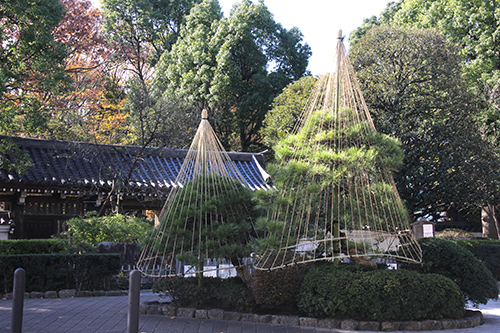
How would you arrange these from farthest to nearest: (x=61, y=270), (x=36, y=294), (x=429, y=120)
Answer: (x=429, y=120) < (x=61, y=270) < (x=36, y=294)

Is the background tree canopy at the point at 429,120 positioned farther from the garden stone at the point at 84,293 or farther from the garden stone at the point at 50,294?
the garden stone at the point at 50,294

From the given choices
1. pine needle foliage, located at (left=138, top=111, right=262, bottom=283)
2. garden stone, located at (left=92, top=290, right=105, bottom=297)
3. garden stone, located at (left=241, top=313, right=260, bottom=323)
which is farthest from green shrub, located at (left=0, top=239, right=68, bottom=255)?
garden stone, located at (left=241, top=313, right=260, bottom=323)

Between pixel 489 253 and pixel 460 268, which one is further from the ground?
pixel 460 268

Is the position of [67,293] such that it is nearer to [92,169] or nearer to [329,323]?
[329,323]

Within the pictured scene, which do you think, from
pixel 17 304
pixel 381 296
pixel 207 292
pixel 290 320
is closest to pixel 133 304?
pixel 17 304

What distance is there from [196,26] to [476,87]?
46.0 feet

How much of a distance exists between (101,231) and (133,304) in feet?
25.4

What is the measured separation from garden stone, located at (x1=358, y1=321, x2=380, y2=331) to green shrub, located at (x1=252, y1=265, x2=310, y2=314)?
1.09 meters

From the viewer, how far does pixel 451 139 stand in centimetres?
1488

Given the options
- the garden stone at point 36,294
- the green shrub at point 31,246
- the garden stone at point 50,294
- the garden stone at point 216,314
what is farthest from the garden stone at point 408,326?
the green shrub at point 31,246

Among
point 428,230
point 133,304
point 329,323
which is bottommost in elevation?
point 329,323

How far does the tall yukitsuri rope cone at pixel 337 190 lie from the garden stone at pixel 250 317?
742 millimetres

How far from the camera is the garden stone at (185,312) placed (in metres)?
7.45

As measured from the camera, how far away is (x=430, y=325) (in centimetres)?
658
